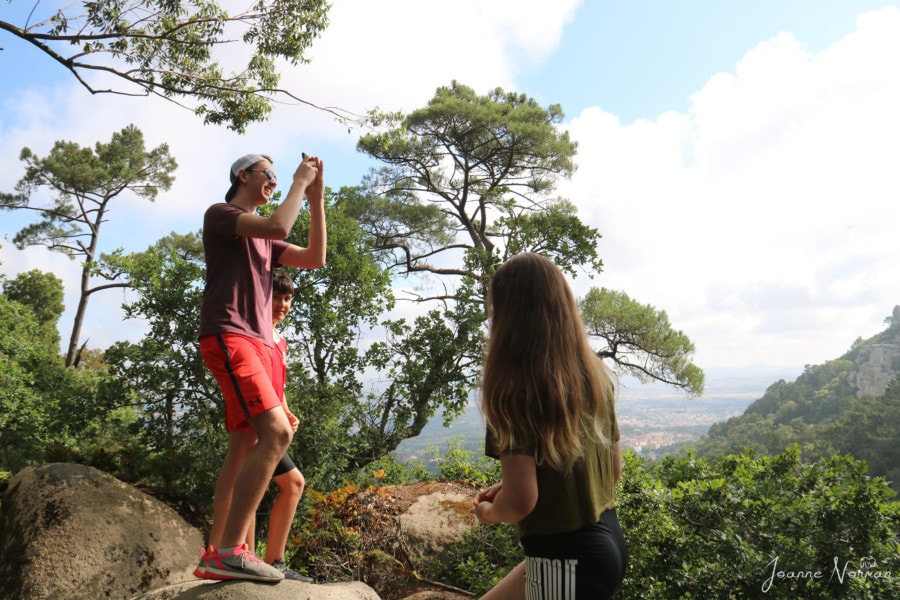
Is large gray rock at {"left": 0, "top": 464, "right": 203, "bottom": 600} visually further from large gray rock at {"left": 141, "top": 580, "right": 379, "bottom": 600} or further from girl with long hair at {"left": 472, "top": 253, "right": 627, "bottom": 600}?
girl with long hair at {"left": 472, "top": 253, "right": 627, "bottom": 600}

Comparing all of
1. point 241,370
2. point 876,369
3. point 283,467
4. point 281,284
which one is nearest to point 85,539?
point 283,467

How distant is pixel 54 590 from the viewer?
11.3ft

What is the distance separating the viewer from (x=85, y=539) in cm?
366

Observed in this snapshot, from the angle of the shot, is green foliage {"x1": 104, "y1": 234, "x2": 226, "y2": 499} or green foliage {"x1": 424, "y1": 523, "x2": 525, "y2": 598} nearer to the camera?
green foliage {"x1": 424, "y1": 523, "x2": 525, "y2": 598}

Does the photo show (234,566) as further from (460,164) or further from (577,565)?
(460,164)

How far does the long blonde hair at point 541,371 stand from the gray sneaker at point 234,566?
1.40 m

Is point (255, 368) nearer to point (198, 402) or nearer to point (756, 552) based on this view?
point (756, 552)

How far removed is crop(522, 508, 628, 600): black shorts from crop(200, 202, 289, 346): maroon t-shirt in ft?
5.14

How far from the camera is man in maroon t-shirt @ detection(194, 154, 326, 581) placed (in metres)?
2.51

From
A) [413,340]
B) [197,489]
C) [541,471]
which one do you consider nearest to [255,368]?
[541,471]

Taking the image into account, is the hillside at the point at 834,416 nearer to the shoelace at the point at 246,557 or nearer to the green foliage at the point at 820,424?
the green foliage at the point at 820,424

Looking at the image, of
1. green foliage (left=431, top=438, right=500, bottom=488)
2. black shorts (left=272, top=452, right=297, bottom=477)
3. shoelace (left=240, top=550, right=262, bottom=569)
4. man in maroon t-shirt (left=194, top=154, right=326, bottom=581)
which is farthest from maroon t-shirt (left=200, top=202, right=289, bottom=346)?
green foliage (left=431, top=438, right=500, bottom=488)

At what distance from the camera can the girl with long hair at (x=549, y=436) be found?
1717mm

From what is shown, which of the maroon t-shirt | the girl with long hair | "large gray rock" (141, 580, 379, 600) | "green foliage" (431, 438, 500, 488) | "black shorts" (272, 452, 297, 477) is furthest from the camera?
"green foliage" (431, 438, 500, 488)
